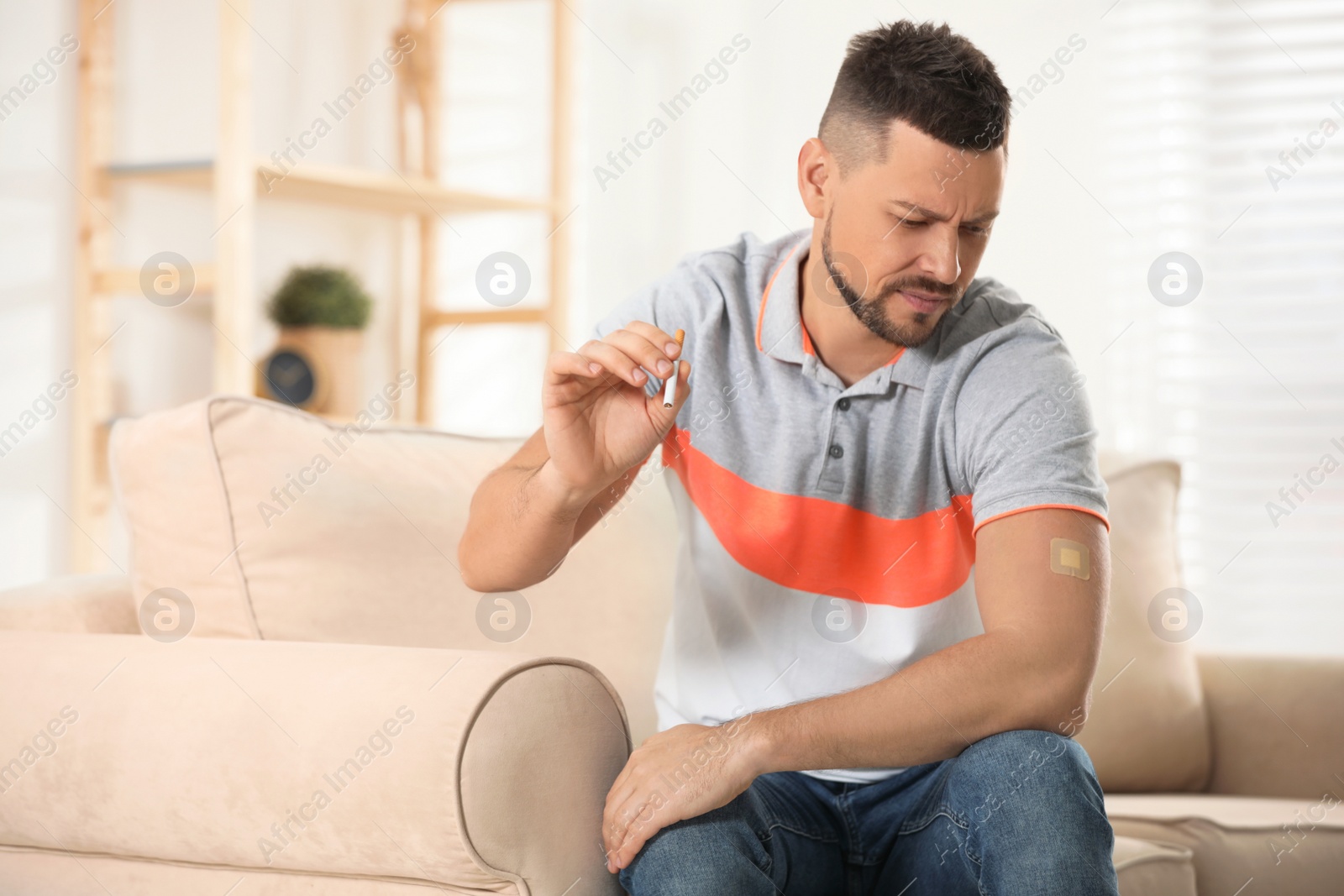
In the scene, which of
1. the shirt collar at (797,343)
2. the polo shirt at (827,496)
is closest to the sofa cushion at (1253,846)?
the polo shirt at (827,496)

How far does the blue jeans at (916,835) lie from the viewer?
0.94 metres

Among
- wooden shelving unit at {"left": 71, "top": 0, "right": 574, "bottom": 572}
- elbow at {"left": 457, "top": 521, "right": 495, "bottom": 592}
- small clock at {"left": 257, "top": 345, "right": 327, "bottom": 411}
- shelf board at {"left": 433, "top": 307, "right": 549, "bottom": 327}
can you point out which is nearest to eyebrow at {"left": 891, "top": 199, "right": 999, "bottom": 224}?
Answer: elbow at {"left": 457, "top": 521, "right": 495, "bottom": 592}

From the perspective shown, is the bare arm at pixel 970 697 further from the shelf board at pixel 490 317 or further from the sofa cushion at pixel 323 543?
the shelf board at pixel 490 317

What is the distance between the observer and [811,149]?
4.38 feet

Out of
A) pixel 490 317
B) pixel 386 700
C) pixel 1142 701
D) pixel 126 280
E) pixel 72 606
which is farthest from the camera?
pixel 490 317

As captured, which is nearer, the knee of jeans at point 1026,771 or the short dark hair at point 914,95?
the knee of jeans at point 1026,771

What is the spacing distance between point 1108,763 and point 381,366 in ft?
6.08

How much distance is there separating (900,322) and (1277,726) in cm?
91

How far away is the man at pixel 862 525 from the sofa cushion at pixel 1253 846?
1.25 feet

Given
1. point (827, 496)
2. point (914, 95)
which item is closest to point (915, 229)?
point (914, 95)

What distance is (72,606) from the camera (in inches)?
54.4

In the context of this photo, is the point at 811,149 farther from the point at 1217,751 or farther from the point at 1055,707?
the point at 1217,751

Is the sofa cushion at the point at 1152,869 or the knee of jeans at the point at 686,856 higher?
the knee of jeans at the point at 686,856

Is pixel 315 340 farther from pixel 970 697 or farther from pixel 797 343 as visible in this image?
Answer: pixel 970 697
